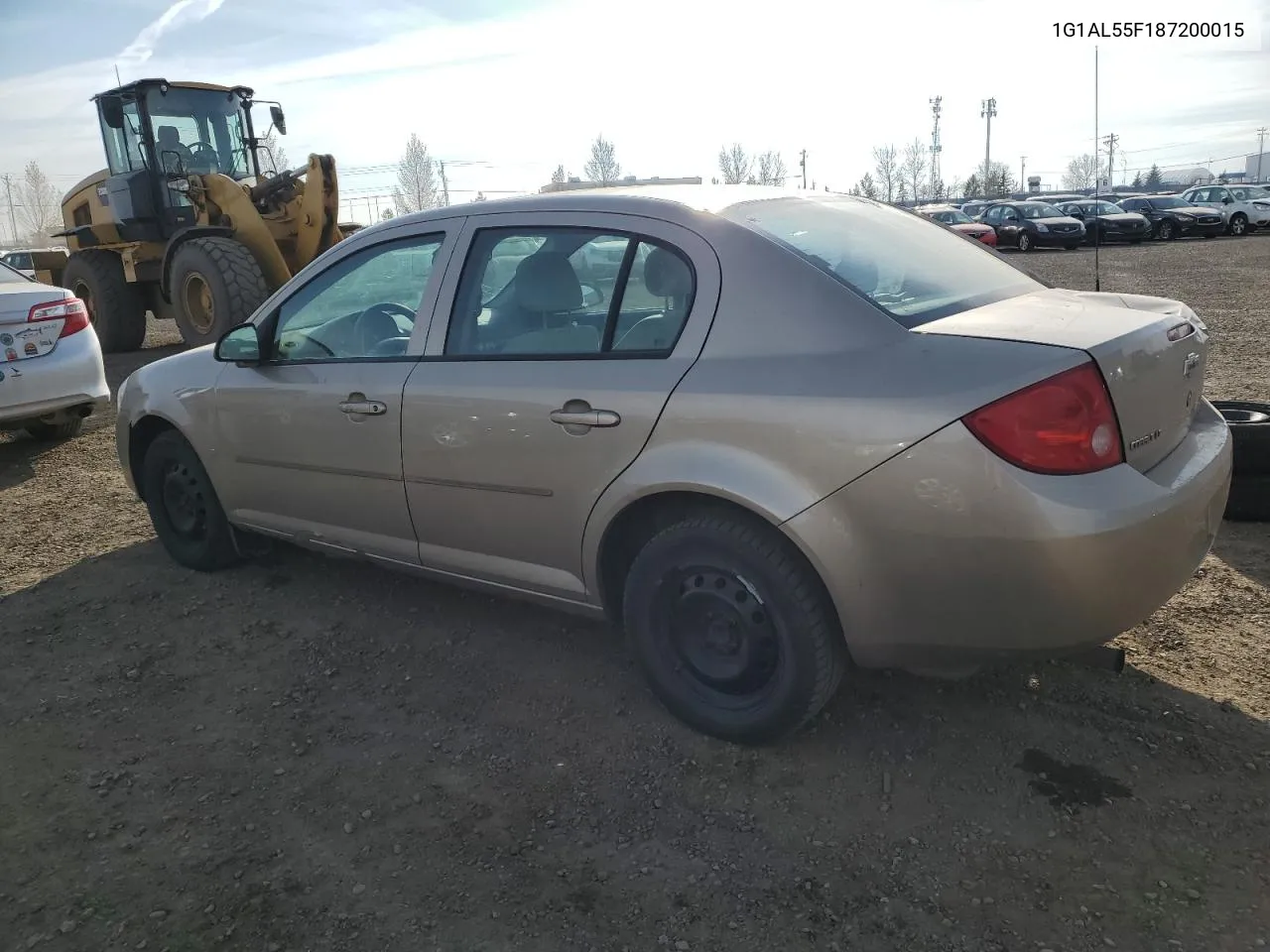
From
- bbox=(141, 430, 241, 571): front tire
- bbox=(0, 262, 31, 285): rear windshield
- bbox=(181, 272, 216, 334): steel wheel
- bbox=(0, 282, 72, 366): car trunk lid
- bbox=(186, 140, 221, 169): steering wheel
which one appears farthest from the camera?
bbox=(186, 140, 221, 169): steering wheel

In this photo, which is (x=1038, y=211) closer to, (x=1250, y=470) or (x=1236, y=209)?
(x=1236, y=209)

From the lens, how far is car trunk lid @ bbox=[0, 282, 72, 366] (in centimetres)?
655

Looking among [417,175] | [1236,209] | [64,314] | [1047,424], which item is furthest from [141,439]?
[417,175]

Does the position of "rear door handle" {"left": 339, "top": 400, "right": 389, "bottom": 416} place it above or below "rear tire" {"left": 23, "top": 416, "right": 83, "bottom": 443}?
above

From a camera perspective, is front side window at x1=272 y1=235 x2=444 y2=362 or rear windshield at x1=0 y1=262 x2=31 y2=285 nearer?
front side window at x1=272 y1=235 x2=444 y2=362

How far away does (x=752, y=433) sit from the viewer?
2.64m

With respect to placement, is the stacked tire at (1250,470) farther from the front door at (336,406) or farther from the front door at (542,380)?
the front door at (336,406)

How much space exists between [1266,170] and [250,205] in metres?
141

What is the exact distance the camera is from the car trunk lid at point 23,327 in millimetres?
6551

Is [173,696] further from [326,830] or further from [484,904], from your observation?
[484,904]

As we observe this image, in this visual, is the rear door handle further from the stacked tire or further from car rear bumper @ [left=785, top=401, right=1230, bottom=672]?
the stacked tire

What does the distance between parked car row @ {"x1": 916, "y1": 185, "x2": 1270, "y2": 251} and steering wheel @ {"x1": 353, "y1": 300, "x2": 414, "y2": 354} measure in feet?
87.2

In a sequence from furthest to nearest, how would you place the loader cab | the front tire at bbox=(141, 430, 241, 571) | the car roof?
1. the loader cab
2. the front tire at bbox=(141, 430, 241, 571)
3. the car roof

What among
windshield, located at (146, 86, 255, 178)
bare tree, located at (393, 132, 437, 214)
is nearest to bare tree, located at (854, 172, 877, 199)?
bare tree, located at (393, 132, 437, 214)
